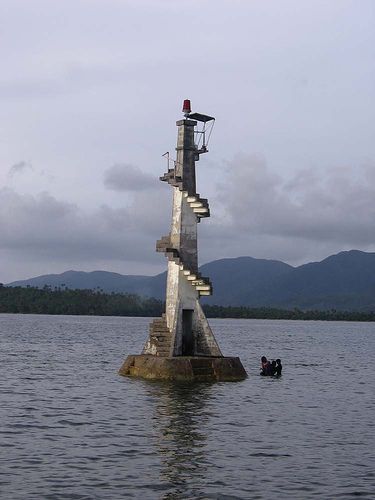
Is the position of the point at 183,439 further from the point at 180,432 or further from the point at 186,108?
the point at 186,108

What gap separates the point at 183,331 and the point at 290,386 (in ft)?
27.2

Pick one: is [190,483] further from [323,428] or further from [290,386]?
[290,386]

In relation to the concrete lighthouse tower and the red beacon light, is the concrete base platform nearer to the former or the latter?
the concrete lighthouse tower

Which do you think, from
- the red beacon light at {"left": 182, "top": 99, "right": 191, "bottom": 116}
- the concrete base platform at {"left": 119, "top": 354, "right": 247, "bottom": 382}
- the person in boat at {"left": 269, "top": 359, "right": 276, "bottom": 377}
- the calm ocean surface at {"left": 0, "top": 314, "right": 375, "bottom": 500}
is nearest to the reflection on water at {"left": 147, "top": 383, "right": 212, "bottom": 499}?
the calm ocean surface at {"left": 0, "top": 314, "right": 375, "bottom": 500}

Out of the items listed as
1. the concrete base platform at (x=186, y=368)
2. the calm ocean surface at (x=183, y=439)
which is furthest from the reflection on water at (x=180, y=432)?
the concrete base platform at (x=186, y=368)

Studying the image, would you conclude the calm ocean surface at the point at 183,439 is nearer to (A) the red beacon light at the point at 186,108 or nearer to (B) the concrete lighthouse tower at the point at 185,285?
(B) the concrete lighthouse tower at the point at 185,285

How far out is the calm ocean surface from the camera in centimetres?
2127

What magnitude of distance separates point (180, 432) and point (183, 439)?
4.90ft

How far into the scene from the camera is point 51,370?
59.2 m

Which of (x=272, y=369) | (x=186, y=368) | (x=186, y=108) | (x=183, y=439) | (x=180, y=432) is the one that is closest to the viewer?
(x=183, y=439)

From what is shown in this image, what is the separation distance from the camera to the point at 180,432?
29.5m

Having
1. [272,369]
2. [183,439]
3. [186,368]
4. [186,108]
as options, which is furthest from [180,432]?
[272,369]

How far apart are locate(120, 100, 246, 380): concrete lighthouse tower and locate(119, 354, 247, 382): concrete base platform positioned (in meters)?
0.06

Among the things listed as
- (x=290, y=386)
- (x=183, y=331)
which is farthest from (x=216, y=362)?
(x=290, y=386)
